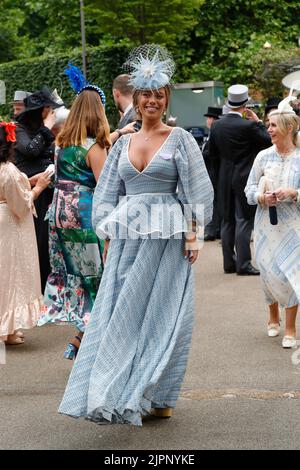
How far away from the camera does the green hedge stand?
22984 millimetres

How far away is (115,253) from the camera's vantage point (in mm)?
5578

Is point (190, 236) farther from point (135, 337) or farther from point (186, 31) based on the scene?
point (186, 31)

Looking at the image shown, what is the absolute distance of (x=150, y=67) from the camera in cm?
557

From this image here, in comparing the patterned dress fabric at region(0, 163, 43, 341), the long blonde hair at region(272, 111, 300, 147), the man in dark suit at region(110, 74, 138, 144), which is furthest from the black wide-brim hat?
the long blonde hair at region(272, 111, 300, 147)

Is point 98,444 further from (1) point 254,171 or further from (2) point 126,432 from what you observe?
(1) point 254,171

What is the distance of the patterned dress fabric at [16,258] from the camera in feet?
25.0

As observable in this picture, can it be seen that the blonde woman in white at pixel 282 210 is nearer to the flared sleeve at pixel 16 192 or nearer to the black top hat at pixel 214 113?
the flared sleeve at pixel 16 192

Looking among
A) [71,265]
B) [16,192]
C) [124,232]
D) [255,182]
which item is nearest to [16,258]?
[16,192]

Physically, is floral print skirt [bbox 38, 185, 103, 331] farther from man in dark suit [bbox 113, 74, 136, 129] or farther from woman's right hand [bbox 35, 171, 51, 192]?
man in dark suit [bbox 113, 74, 136, 129]

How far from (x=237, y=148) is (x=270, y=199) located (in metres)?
3.80

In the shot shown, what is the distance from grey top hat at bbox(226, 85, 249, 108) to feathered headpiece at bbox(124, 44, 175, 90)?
5253 millimetres

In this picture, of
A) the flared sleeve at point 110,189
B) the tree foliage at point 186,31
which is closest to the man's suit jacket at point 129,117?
the flared sleeve at point 110,189

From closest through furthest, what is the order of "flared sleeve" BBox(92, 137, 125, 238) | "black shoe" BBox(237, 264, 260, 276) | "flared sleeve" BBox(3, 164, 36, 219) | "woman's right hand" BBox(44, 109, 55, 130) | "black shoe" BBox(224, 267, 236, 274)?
1. "flared sleeve" BBox(92, 137, 125, 238)
2. "flared sleeve" BBox(3, 164, 36, 219)
3. "woman's right hand" BBox(44, 109, 55, 130)
4. "black shoe" BBox(237, 264, 260, 276)
5. "black shoe" BBox(224, 267, 236, 274)

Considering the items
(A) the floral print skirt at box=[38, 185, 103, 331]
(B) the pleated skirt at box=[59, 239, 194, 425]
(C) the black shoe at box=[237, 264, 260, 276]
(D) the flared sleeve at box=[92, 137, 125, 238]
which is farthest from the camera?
(C) the black shoe at box=[237, 264, 260, 276]
